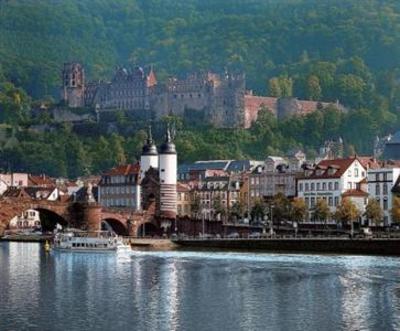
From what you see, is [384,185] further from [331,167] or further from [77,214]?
[77,214]

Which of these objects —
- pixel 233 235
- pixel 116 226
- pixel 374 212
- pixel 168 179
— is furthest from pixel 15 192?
pixel 374 212

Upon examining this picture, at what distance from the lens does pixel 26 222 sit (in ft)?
456

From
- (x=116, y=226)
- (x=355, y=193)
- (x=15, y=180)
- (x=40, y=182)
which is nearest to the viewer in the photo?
(x=355, y=193)

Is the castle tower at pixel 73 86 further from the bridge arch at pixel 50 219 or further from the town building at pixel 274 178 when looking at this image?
the town building at pixel 274 178

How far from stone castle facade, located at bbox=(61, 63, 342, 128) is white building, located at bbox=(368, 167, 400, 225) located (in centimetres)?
6263

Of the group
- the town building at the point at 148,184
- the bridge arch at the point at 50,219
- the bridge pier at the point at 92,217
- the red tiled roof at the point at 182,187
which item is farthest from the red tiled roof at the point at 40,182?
the bridge pier at the point at 92,217

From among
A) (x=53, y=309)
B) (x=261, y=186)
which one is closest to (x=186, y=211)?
(x=261, y=186)

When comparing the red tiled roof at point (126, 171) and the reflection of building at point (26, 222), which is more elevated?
the red tiled roof at point (126, 171)

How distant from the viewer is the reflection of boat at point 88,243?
90.8 meters

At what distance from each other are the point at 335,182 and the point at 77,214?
2156cm

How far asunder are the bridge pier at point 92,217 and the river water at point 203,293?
17797 mm

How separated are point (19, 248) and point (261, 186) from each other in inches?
1097

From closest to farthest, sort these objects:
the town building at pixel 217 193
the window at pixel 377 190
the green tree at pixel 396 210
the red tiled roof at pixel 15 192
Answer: the green tree at pixel 396 210, the window at pixel 377 190, the town building at pixel 217 193, the red tiled roof at pixel 15 192

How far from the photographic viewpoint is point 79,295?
2383 inches
